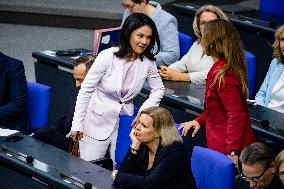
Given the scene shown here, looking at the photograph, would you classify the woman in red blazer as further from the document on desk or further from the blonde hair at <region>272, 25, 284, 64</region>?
the document on desk

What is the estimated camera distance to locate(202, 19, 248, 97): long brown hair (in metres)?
4.58

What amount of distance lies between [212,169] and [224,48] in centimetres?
69

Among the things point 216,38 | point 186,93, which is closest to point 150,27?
point 216,38

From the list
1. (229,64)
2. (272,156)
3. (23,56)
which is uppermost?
(229,64)

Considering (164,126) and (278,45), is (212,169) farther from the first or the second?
(278,45)

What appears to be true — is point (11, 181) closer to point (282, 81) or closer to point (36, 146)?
point (36, 146)

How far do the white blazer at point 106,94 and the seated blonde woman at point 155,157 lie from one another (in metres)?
0.44

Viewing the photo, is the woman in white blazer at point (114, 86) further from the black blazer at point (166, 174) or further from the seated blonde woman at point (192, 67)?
the seated blonde woman at point (192, 67)

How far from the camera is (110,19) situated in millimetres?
8625

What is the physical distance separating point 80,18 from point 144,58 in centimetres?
387

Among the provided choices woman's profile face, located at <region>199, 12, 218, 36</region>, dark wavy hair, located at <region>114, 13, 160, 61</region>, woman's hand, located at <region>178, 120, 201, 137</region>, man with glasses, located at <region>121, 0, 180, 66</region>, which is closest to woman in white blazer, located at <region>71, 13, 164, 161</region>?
dark wavy hair, located at <region>114, 13, 160, 61</region>

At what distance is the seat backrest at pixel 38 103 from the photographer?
17.8 ft

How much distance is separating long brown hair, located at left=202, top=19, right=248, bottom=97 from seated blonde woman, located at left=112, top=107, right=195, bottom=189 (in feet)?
1.29

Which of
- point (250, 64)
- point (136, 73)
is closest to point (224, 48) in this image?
point (136, 73)
